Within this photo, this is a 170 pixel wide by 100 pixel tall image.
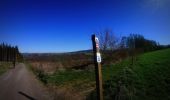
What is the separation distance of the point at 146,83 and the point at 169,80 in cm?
115

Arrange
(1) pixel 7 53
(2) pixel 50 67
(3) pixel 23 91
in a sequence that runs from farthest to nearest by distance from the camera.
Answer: (1) pixel 7 53
(2) pixel 50 67
(3) pixel 23 91

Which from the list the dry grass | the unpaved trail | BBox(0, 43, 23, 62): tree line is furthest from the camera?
BBox(0, 43, 23, 62): tree line

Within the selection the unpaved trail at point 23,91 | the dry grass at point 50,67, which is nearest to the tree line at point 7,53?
the dry grass at point 50,67

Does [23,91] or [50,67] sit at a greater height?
[50,67]

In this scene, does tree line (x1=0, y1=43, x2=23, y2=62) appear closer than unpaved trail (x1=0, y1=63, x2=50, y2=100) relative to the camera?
No

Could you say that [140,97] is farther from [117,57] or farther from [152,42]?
[152,42]

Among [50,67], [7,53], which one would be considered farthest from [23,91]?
[7,53]

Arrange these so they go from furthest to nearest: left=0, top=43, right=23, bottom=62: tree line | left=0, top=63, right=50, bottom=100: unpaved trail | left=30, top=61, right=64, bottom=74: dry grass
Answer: left=0, top=43, right=23, bottom=62: tree line
left=30, top=61, right=64, bottom=74: dry grass
left=0, top=63, right=50, bottom=100: unpaved trail

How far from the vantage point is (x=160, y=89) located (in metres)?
8.77

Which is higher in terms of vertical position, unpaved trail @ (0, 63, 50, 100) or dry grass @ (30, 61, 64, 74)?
dry grass @ (30, 61, 64, 74)

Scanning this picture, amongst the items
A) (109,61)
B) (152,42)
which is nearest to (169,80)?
(109,61)

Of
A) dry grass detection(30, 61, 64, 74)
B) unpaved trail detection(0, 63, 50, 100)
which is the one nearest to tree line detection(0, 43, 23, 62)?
dry grass detection(30, 61, 64, 74)

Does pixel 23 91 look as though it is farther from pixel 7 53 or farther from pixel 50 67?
pixel 7 53

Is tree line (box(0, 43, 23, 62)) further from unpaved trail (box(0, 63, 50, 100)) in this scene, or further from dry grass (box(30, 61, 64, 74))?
unpaved trail (box(0, 63, 50, 100))
